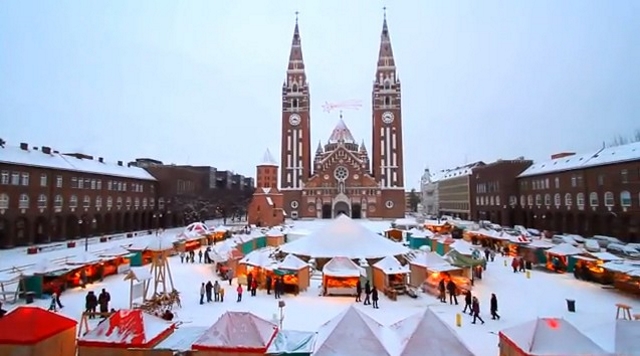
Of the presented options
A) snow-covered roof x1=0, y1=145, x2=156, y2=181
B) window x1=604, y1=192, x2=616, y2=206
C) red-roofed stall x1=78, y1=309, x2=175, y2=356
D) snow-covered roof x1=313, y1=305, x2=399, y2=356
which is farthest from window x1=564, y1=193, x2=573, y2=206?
snow-covered roof x1=0, y1=145, x2=156, y2=181

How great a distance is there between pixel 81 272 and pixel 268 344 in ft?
51.0

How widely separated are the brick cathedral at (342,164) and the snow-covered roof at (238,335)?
163ft

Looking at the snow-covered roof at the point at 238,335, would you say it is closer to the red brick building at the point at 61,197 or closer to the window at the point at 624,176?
the red brick building at the point at 61,197

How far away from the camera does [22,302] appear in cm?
1697

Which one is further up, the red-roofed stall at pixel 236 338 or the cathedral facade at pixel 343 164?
the cathedral facade at pixel 343 164

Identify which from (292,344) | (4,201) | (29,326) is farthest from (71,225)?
(292,344)

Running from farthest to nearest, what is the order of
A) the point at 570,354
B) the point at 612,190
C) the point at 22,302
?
the point at 612,190
the point at 22,302
the point at 570,354

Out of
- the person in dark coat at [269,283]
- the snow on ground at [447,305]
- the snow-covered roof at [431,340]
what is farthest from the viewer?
the person in dark coat at [269,283]

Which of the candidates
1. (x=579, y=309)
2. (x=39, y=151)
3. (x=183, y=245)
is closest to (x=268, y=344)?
(x=579, y=309)

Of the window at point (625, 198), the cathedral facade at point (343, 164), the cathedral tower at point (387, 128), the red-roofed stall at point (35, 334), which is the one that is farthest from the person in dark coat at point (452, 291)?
the cathedral tower at point (387, 128)

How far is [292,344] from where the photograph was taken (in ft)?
29.5

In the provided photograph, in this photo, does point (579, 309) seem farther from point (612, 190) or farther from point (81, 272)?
point (612, 190)

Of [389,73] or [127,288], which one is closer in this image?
[127,288]

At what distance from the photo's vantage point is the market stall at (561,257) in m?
23.1
